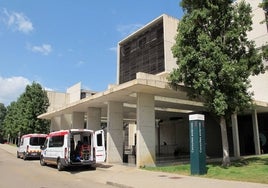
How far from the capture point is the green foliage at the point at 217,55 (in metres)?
16.7

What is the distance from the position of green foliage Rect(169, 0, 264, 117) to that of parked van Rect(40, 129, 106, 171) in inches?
241

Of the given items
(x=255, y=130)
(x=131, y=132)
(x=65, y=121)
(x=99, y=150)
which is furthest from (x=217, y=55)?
(x=131, y=132)

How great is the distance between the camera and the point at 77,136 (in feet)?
61.9

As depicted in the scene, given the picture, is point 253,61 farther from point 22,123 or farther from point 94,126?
point 22,123

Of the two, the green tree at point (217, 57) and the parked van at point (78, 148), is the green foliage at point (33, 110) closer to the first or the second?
the parked van at point (78, 148)

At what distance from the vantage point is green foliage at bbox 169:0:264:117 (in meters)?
16.7

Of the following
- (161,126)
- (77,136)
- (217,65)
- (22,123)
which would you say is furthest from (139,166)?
(22,123)

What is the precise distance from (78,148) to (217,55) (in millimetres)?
10042

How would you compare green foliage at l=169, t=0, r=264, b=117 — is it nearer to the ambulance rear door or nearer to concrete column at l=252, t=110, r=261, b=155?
the ambulance rear door

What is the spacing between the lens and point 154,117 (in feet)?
66.6

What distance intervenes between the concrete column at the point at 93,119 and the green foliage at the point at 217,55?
1085 centimetres

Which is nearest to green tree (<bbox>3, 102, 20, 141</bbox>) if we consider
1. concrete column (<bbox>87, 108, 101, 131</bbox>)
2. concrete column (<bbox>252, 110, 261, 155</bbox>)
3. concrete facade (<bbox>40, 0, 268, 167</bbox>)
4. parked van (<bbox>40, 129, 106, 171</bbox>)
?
concrete facade (<bbox>40, 0, 268, 167</bbox>)

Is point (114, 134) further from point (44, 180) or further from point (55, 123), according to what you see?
point (55, 123)

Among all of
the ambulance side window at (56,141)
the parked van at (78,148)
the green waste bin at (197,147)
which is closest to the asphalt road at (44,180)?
the parked van at (78,148)
